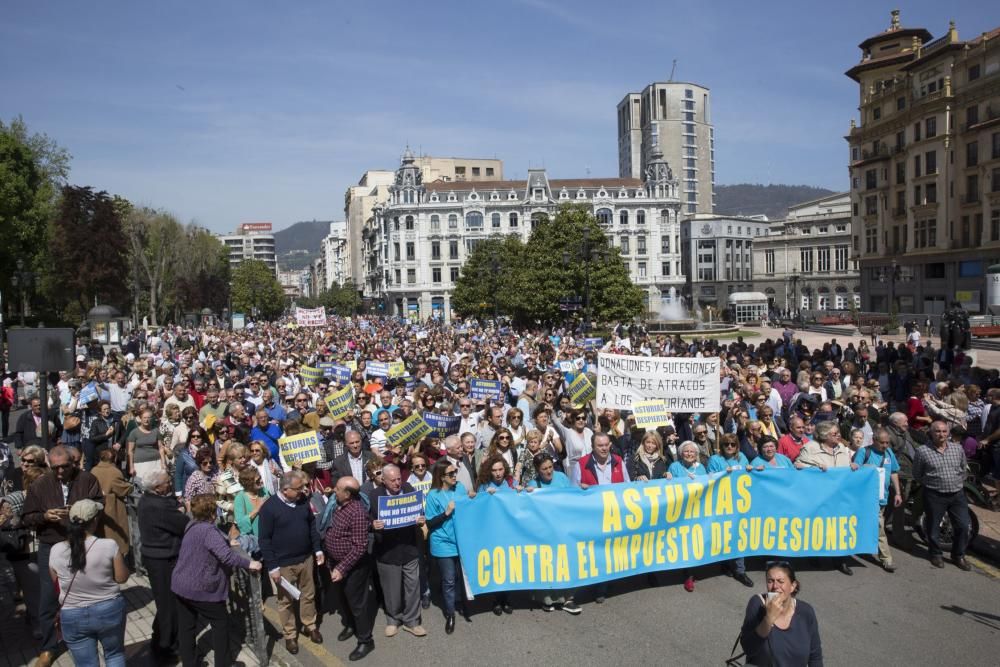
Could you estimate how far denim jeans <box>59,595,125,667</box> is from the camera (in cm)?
513

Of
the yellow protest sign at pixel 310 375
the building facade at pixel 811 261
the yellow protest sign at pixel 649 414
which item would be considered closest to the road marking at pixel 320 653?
the yellow protest sign at pixel 649 414

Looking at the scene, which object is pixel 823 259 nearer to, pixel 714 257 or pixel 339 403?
pixel 714 257

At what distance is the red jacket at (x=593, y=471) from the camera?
25.5ft

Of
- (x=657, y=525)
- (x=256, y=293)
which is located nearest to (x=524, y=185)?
(x=256, y=293)

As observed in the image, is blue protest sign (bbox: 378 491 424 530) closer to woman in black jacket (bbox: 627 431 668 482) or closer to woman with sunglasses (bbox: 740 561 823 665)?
woman in black jacket (bbox: 627 431 668 482)

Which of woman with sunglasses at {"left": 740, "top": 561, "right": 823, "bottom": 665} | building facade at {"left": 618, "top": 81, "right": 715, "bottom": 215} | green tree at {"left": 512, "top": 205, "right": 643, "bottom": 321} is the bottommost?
woman with sunglasses at {"left": 740, "top": 561, "right": 823, "bottom": 665}

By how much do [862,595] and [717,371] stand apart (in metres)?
4.62

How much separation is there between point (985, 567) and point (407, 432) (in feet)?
22.7

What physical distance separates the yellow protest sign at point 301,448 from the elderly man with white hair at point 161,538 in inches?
92.2

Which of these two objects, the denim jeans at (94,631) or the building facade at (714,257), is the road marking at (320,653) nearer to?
the denim jeans at (94,631)

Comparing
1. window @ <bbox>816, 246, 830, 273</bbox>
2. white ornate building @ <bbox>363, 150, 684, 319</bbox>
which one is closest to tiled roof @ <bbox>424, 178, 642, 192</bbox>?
white ornate building @ <bbox>363, 150, 684, 319</bbox>

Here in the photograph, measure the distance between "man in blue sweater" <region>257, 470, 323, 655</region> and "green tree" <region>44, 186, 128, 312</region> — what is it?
47.6 m

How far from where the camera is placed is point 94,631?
5191 mm

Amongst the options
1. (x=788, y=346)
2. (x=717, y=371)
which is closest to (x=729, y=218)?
(x=788, y=346)
